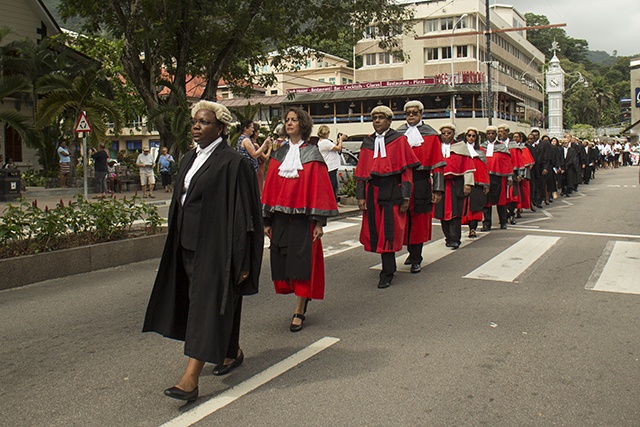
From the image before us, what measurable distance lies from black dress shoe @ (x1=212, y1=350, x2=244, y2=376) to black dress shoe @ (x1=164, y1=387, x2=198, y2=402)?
540mm

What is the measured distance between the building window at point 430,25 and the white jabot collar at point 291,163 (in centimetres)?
6133

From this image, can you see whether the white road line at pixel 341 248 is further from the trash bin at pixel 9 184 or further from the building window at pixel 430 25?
the building window at pixel 430 25

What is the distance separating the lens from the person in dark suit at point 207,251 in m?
4.07

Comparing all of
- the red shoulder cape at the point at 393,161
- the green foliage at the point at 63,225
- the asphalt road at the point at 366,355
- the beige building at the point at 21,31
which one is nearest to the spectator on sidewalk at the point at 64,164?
the beige building at the point at 21,31

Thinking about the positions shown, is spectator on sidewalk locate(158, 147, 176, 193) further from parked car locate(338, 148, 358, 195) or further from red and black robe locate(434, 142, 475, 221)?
red and black robe locate(434, 142, 475, 221)

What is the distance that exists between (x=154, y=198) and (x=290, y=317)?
579 inches

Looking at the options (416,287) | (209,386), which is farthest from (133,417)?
(416,287)

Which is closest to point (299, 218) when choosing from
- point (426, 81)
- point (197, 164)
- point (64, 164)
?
point (197, 164)

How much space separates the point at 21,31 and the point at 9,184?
11.7 meters

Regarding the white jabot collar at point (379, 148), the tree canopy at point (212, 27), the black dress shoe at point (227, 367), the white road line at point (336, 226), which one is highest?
the tree canopy at point (212, 27)

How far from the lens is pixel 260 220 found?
173 inches

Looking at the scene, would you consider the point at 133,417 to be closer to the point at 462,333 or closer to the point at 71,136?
the point at 462,333

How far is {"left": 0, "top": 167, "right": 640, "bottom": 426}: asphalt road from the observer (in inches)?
154

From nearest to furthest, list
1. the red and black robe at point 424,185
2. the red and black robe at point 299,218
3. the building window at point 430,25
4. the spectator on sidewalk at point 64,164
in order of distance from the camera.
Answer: the red and black robe at point 299,218 → the red and black robe at point 424,185 → the spectator on sidewalk at point 64,164 → the building window at point 430,25
